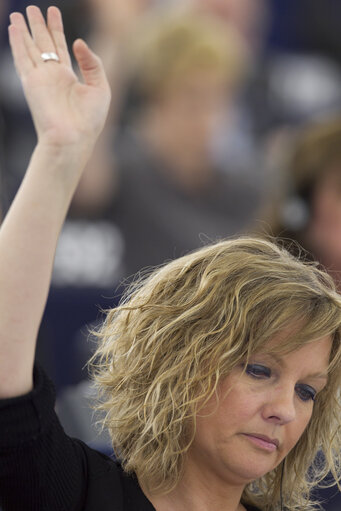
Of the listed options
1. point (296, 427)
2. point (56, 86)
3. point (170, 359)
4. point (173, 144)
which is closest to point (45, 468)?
point (170, 359)

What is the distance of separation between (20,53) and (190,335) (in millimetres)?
560

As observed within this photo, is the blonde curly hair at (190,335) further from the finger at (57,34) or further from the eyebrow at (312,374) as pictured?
the finger at (57,34)

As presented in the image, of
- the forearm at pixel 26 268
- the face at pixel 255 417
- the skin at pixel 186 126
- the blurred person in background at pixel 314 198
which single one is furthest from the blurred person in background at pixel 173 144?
the forearm at pixel 26 268

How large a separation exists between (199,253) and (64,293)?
79.9 inches

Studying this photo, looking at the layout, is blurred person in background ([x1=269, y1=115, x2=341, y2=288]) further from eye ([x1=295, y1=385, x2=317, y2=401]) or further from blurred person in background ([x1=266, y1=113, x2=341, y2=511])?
eye ([x1=295, y1=385, x2=317, y2=401])

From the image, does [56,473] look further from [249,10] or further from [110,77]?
[249,10]

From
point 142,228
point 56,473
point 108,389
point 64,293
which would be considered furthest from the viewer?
point 142,228

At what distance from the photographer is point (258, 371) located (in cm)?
159

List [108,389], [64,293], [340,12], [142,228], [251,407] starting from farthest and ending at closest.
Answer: [340,12], [142,228], [64,293], [108,389], [251,407]

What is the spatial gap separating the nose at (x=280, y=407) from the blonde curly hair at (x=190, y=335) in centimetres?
7

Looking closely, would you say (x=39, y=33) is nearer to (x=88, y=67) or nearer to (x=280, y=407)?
(x=88, y=67)

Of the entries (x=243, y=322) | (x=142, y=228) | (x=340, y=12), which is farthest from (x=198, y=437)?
(x=340, y=12)

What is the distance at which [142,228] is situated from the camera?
3977 mm

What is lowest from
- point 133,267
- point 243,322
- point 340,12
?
point 133,267
